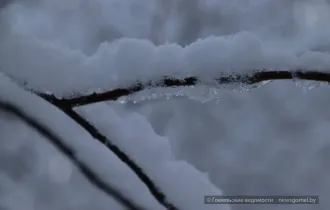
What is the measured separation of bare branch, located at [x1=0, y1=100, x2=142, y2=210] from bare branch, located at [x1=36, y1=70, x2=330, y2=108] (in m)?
0.03

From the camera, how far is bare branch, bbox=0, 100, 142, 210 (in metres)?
0.39

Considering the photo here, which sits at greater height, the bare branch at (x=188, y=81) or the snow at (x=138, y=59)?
the snow at (x=138, y=59)

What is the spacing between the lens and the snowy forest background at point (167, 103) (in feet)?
1.22

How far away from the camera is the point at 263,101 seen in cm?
122

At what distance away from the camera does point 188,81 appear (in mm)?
352

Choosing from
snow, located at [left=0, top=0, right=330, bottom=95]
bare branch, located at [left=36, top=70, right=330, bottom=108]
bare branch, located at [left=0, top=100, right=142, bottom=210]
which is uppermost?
snow, located at [left=0, top=0, right=330, bottom=95]

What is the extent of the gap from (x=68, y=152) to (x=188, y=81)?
0.13 meters

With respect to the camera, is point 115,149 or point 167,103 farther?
point 167,103

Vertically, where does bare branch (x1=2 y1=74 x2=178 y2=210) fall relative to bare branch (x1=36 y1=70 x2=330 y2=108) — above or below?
below

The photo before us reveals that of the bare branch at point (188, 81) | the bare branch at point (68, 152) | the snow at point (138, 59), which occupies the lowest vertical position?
the bare branch at point (68, 152)

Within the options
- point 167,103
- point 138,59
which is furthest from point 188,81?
point 167,103

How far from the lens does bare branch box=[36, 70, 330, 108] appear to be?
0.35 meters

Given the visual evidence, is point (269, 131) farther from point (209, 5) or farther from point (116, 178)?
point (116, 178)

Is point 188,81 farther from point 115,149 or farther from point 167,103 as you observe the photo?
point 167,103
